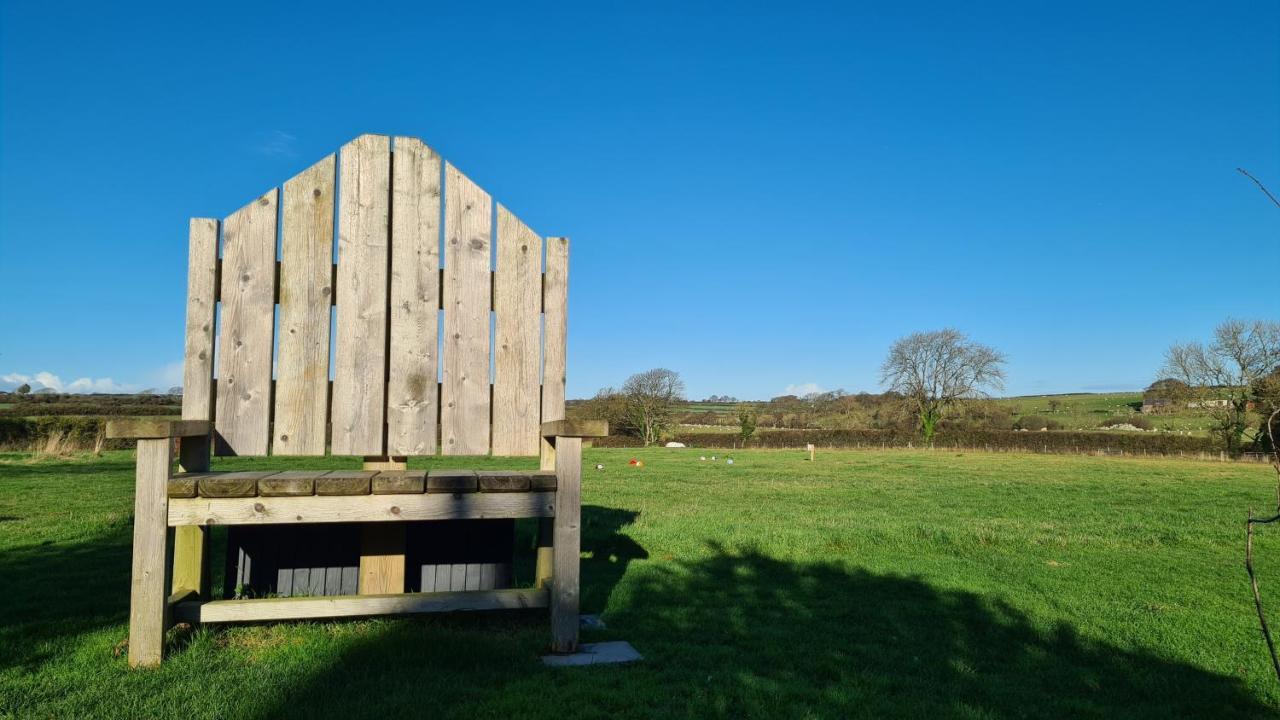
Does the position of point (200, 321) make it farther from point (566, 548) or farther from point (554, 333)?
point (566, 548)

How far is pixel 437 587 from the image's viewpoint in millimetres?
5141

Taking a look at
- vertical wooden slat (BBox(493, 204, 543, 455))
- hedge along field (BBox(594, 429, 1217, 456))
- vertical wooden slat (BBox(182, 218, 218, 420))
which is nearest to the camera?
vertical wooden slat (BBox(182, 218, 218, 420))

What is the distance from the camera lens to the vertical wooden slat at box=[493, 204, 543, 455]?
4.87 metres

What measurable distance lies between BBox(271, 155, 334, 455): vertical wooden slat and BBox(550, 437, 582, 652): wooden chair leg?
5.00 ft

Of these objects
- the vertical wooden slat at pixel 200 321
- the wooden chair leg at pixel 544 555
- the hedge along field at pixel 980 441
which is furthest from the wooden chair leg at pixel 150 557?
the hedge along field at pixel 980 441

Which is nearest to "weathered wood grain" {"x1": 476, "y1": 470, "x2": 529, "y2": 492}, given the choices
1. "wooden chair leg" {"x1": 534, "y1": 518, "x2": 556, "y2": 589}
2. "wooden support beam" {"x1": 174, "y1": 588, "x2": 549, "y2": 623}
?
"wooden support beam" {"x1": 174, "y1": 588, "x2": 549, "y2": 623}

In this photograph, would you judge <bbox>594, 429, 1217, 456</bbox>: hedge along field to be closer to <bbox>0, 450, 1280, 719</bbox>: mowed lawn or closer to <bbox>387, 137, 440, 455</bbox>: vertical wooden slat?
<bbox>0, 450, 1280, 719</bbox>: mowed lawn

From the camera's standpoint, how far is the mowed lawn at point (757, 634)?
3.56 meters

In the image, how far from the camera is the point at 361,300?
15.8ft

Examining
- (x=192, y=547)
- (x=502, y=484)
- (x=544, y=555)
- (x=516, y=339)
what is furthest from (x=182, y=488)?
(x=544, y=555)

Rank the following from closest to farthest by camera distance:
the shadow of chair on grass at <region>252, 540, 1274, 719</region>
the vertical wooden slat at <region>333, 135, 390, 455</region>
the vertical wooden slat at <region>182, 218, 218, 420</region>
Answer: the shadow of chair on grass at <region>252, 540, 1274, 719</region> → the vertical wooden slat at <region>182, 218, 218, 420</region> → the vertical wooden slat at <region>333, 135, 390, 455</region>

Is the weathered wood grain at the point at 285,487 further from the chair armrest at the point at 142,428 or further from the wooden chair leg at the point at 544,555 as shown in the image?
the wooden chair leg at the point at 544,555

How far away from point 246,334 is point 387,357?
0.82m

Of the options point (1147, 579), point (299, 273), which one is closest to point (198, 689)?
point (299, 273)
